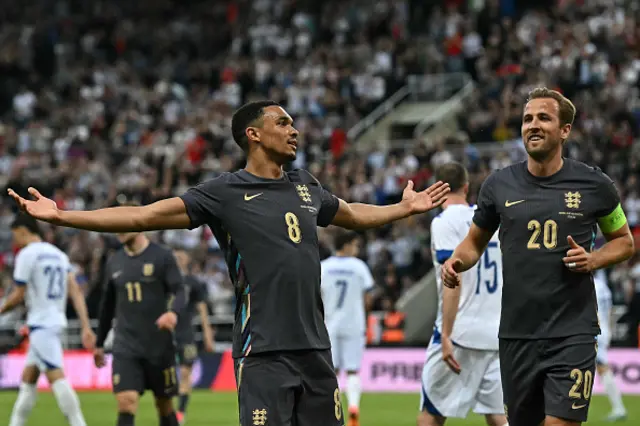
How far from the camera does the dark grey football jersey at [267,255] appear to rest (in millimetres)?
6984

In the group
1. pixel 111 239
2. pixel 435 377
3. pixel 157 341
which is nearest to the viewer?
pixel 435 377

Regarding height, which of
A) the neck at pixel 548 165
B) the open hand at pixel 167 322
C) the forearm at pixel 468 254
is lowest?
the open hand at pixel 167 322

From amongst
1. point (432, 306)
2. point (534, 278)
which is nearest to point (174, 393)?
point (534, 278)

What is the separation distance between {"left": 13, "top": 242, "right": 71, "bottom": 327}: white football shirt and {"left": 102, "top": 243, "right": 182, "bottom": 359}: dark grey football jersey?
174 cm

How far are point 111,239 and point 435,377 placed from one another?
19134 mm

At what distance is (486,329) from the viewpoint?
9.65 m

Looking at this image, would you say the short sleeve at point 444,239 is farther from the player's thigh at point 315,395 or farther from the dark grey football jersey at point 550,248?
the player's thigh at point 315,395

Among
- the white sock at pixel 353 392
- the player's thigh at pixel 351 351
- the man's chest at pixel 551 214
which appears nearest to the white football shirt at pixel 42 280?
the white sock at pixel 353 392

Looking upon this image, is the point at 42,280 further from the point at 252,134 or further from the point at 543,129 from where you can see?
the point at 543,129

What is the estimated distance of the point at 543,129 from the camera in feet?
24.9

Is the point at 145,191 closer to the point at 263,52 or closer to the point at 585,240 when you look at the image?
the point at 263,52

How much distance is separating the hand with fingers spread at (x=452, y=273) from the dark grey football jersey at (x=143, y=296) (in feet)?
14.7

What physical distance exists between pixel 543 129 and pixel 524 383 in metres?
1.57

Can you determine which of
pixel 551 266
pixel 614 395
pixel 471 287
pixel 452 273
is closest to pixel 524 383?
pixel 551 266
